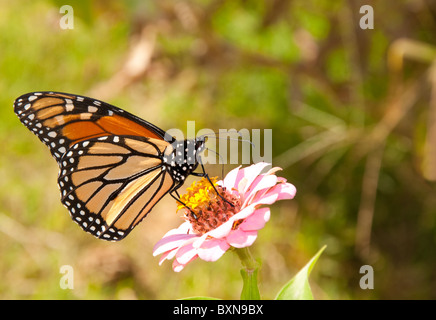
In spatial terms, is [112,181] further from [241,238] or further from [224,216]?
[241,238]

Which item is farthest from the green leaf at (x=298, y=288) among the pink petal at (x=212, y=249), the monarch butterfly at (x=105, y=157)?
the monarch butterfly at (x=105, y=157)

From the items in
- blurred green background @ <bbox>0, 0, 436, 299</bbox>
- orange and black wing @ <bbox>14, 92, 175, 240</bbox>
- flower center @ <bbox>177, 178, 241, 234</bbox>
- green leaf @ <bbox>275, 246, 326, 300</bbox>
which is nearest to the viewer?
green leaf @ <bbox>275, 246, 326, 300</bbox>

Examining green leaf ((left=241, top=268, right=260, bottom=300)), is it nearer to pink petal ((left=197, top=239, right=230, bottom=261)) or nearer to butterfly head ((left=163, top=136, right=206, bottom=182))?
pink petal ((left=197, top=239, right=230, bottom=261))

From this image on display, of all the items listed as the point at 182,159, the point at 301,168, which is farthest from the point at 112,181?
the point at 301,168

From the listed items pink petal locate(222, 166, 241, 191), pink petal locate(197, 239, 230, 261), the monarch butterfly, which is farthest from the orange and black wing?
pink petal locate(197, 239, 230, 261)

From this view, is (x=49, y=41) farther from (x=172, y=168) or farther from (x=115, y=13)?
(x=172, y=168)

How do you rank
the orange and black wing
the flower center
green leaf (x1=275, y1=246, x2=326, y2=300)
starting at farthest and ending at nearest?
the orange and black wing → the flower center → green leaf (x1=275, y1=246, x2=326, y2=300)

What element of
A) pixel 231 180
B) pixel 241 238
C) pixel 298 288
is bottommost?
pixel 298 288
